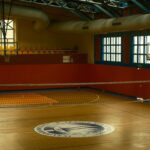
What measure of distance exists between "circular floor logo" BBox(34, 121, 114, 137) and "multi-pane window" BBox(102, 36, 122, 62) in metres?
6.79

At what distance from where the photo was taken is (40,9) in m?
17.4

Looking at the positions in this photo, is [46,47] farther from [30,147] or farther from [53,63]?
[30,147]

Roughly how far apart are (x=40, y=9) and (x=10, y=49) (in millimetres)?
2416

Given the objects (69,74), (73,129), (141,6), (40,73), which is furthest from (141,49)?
(73,129)

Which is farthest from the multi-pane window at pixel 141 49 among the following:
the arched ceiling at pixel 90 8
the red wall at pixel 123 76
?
the arched ceiling at pixel 90 8

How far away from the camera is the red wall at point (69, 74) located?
15141mm

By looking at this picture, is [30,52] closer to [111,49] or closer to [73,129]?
[111,49]

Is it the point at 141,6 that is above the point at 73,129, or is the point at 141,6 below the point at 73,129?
above

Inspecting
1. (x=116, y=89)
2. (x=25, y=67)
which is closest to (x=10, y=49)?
(x=25, y=67)

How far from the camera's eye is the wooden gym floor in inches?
298

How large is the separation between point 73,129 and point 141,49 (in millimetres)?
6584

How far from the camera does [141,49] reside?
1454 cm

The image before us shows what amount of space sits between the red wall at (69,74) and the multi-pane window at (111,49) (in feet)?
1.47

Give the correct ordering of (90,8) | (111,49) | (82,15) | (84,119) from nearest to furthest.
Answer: (84,119)
(90,8)
(111,49)
(82,15)
